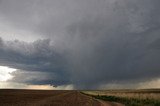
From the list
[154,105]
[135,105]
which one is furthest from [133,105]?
[154,105]

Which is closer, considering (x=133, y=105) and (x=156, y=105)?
(x=156, y=105)

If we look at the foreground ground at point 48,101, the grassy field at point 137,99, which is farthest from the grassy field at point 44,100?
the grassy field at point 137,99

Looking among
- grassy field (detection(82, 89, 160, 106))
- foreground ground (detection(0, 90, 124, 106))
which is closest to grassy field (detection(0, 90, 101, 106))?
foreground ground (detection(0, 90, 124, 106))

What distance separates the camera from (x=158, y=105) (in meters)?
34.4

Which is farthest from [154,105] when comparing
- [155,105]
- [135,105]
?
[135,105]

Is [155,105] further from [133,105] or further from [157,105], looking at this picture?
[133,105]

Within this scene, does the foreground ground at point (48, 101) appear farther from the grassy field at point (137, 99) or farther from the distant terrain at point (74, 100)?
the grassy field at point (137, 99)

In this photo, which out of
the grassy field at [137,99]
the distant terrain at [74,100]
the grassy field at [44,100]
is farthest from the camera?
the grassy field at [137,99]

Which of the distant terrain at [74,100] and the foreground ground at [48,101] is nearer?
the foreground ground at [48,101]

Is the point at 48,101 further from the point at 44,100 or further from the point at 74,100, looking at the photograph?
the point at 74,100

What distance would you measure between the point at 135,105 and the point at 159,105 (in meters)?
3.30

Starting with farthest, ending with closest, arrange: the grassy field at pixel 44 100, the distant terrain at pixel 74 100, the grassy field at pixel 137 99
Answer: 1. the grassy field at pixel 137 99
2. the distant terrain at pixel 74 100
3. the grassy field at pixel 44 100

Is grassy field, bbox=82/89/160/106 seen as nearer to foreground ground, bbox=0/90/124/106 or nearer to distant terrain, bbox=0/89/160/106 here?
distant terrain, bbox=0/89/160/106

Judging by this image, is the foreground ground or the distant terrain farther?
the distant terrain
